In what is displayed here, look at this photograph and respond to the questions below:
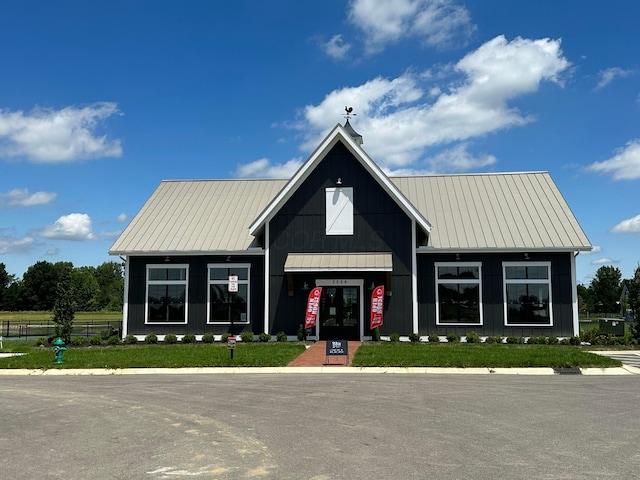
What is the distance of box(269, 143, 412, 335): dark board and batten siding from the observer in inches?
964

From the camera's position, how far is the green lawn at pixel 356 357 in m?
17.5

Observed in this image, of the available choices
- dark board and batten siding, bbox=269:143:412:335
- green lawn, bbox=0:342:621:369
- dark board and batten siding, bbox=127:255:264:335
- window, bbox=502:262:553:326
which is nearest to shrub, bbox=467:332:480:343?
green lawn, bbox=0:342:621:369

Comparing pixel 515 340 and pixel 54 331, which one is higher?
pixel 515 340

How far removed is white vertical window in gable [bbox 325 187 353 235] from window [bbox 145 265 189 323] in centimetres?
683

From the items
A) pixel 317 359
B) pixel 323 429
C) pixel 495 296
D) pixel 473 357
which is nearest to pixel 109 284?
pixel 495 296

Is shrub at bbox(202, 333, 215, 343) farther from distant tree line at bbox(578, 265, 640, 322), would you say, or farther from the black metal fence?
distant tree line at bbox(578, 265, 640, 322)

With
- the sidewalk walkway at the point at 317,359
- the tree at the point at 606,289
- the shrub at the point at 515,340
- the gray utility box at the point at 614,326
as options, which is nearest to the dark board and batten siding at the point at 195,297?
the sidewalk walkway at the point at 317,359

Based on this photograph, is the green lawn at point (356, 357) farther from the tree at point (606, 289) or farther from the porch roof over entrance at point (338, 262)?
the tree at point (606, 289)

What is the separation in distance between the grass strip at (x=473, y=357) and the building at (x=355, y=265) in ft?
10.8

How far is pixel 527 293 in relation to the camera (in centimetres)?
2442

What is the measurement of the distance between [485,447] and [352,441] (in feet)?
6.02

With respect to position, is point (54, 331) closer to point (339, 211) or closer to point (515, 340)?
point (339, 211)

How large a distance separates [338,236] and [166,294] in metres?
8.14

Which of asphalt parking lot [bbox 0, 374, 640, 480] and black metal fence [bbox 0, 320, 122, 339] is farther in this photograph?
black metal fence [bbox 0, 320, 122, 339]
